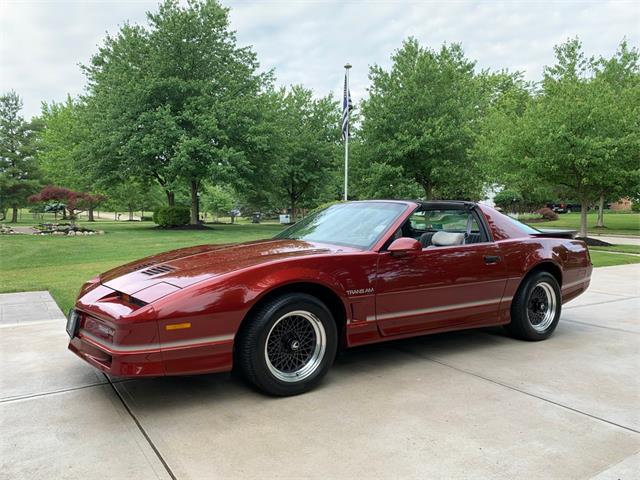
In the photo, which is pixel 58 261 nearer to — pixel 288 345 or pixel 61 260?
pixel 61 260

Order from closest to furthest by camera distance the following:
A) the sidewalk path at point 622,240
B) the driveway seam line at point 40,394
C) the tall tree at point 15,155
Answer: the driveway seam line at point 40,394 < the sidewalk path at point 622,240 < the tall tree at point 15,155

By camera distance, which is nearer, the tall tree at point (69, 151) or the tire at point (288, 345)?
the tire at point (288, 345)

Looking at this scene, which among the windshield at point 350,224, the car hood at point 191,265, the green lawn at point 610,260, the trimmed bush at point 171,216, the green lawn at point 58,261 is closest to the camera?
the car hood at point 191,265

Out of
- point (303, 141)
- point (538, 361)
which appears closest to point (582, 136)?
point (538, 361)

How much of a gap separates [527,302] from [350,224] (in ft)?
6.64

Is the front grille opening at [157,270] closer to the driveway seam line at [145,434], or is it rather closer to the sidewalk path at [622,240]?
the driveway seam line at [145,434]

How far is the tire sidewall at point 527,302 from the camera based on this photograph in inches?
194

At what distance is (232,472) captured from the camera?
249 centimetres

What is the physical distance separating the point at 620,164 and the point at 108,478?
19025 mm

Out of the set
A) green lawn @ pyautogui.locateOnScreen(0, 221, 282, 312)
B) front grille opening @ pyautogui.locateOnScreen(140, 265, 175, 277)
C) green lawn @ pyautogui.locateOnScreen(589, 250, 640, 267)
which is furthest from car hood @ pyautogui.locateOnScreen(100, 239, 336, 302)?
green lawn @ pyautogui.locateOnScreen(589, 250, 640, 267)

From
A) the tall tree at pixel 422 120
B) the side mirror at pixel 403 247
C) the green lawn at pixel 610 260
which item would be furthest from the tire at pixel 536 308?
the tall tree at pixel 422 120

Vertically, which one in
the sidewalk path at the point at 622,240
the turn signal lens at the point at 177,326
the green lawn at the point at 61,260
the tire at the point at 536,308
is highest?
the turn signal lens at the point at 177,326

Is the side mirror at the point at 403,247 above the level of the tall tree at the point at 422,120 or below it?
below

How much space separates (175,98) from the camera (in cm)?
2630
